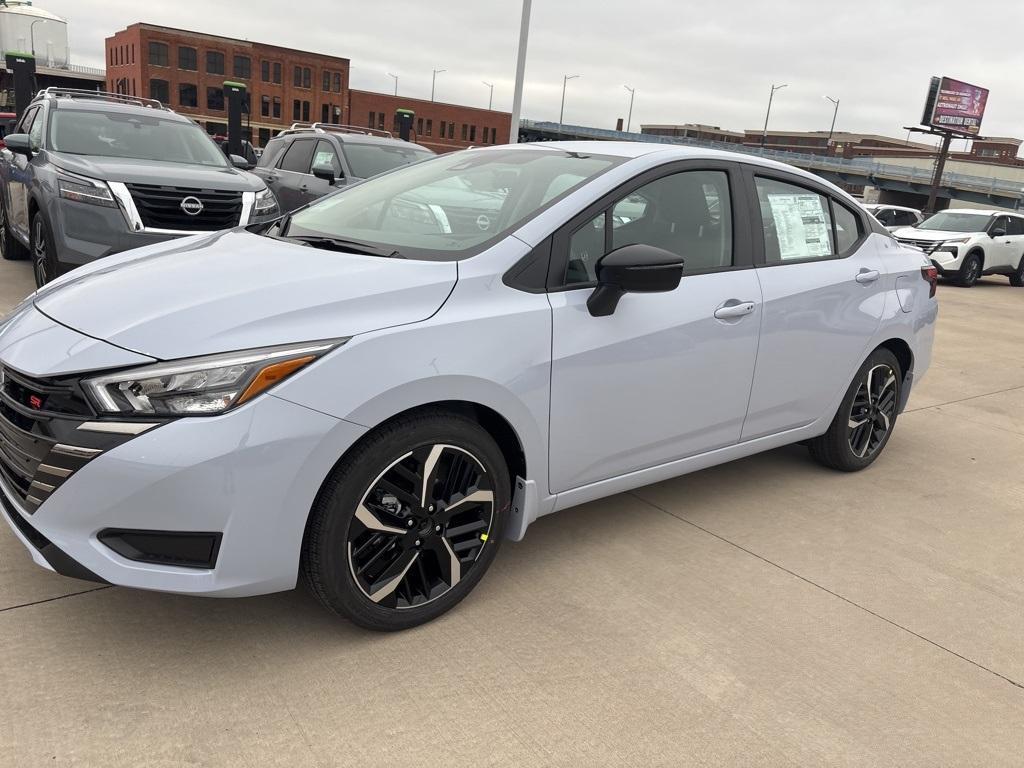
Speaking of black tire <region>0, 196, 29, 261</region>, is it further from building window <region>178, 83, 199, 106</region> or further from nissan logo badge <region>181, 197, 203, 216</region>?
building window <region>178, 83, 199, 106</region>

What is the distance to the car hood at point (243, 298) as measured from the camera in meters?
2.32

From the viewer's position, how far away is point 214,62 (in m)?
74.2

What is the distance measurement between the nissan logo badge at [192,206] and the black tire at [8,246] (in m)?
3.44

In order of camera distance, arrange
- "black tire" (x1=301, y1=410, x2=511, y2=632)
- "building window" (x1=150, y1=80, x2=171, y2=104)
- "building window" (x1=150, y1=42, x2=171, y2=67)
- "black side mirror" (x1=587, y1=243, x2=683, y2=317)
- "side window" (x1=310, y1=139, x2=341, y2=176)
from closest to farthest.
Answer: "black tire" (x1=301, y1=410, x2=511, y2=632)
"black side mirror" (x1=587, y1=243, x2=683, y2=317)
"side window" (x1=310, y1=139, x2=341, y2=176)
"building window" (x1=150, y1=42, x2=171, y2=67)
"building window" (x1=150, y1=80, x2=171, y2=104)

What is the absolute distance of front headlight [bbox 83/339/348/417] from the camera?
220 cm

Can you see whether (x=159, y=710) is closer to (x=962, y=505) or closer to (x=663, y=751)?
(x=663, y=751)

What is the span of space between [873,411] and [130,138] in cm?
670

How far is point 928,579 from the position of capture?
345 centimetres

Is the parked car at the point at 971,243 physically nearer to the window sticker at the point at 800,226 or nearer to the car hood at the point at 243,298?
the window sticker at the point at 800,226

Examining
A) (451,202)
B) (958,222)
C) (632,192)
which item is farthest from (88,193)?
(958,222)

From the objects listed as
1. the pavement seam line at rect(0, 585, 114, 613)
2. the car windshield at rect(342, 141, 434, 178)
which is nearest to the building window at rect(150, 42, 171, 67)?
the car windshield at rect(342, 141, 434, 178)

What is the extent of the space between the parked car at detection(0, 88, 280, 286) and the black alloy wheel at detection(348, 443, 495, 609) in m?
4.59

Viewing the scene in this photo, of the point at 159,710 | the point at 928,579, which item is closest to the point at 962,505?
the point at 928,579

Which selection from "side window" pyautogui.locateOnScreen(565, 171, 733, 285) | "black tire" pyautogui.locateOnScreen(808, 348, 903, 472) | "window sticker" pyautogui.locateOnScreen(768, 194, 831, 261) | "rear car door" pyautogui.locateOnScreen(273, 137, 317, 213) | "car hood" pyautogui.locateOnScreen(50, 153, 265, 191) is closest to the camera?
"side window" pyautogui.locateOnScreen(565, 171, 733, 285)
